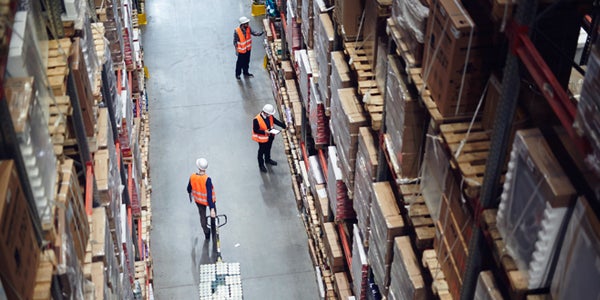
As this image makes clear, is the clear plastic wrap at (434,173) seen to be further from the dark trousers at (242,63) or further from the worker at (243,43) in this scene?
the dark trousers at (242,63)

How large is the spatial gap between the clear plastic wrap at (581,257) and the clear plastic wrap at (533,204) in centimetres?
10

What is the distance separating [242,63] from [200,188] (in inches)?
194

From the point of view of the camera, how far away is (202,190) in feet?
34.1

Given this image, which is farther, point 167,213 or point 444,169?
point 167,213

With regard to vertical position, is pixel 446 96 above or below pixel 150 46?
above

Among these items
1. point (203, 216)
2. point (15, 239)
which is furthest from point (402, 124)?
point (203, 216)

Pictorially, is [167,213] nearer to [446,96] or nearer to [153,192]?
[153,192]

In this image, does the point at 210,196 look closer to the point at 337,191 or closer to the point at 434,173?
the point at 337,191

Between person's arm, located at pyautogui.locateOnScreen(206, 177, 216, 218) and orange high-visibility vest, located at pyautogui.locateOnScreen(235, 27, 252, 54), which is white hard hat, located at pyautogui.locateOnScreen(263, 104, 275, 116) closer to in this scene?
person's arm, located at pyautogui.locateOnScreen(206, 177, 216, 218)

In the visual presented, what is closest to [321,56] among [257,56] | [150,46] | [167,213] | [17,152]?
[167,213]

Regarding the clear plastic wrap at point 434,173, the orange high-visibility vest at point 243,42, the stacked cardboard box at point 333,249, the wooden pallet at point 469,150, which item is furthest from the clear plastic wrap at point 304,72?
the wooden pallet at point 469,150

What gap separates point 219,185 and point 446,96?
7381 mm

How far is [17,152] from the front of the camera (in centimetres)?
405

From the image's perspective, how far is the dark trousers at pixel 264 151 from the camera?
39.6 feet
